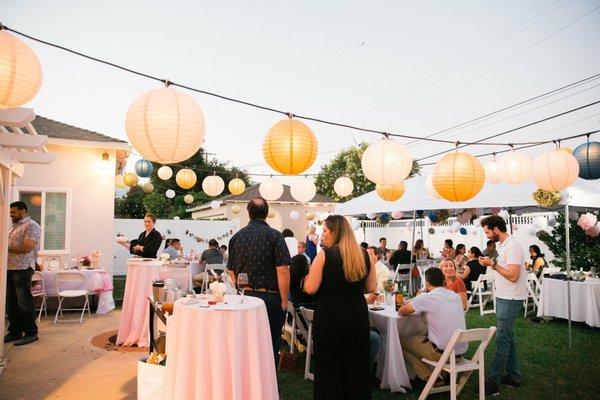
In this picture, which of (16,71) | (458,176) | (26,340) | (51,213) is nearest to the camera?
(16,71)

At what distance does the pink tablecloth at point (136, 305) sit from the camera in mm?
5613

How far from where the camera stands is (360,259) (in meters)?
3.10

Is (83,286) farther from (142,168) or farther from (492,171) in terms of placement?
(492,171)

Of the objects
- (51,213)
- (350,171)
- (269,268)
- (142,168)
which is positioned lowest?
(269,268)

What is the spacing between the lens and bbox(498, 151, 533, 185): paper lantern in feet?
19.3

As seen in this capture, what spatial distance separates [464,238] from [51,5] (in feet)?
Answer: 49.2

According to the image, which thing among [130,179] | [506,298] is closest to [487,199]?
[506,298]

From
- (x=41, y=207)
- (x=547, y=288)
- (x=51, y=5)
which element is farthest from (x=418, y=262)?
(x=51, y=5)

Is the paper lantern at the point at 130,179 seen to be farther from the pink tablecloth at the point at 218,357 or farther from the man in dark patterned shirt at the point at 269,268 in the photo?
the pink tablecloth at the point at 218,357

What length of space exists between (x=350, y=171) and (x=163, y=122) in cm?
3040

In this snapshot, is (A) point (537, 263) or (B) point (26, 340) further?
(A) point (537, 263)

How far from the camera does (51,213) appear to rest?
29.8 ft

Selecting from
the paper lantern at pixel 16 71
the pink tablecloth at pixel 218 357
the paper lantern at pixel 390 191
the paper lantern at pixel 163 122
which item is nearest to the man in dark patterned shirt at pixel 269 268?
the pink tablecloth at pixel 218 357

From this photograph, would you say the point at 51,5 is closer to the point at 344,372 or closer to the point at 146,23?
the point at 146,23
